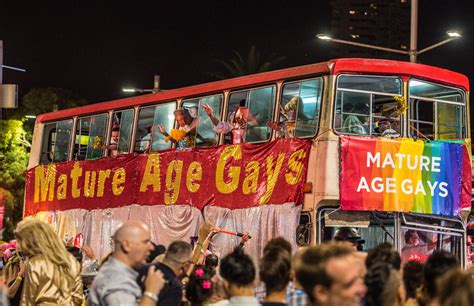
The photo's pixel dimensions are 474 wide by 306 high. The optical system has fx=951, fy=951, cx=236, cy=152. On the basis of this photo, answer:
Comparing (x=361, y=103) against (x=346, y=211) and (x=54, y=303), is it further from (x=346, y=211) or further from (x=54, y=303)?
(x=54, y=303)

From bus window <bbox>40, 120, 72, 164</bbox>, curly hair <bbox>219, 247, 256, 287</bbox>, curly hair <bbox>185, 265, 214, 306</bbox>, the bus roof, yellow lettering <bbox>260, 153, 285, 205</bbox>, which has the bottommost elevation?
curly hair <bbox>185, 265, 214, 306</bbox>

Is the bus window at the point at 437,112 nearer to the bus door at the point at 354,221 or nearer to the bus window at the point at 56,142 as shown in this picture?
the bus door at the point at 354,221

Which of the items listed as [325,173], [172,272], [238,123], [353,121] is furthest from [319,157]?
[172,272]

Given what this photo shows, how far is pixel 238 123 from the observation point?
18656 millimetres

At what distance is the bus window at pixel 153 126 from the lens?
20.5 m

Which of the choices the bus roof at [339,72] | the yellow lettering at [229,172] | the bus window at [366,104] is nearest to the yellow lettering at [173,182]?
the yellow lettering at [229,172]

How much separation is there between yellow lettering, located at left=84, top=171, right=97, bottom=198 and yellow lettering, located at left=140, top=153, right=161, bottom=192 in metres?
2.24

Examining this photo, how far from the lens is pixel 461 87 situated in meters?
18.5

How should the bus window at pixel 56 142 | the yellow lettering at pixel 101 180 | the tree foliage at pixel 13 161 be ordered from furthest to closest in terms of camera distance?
the tree foliage at pixel 13 161, the bus window at pixel 56 142, the yellow lettering at pixel 101 180

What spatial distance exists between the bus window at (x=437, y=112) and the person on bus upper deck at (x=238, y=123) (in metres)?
3.11

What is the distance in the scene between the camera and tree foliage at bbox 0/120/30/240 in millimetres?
52531

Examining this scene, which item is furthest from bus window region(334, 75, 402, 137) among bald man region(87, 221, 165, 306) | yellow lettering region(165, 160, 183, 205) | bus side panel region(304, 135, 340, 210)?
bald man region(87, 221, 165, 306)

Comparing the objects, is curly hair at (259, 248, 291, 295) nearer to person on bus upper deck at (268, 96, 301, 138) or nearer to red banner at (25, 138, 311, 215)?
red banner at (25, 138, 311, 215)

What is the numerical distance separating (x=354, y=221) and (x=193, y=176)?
428 centimetres
